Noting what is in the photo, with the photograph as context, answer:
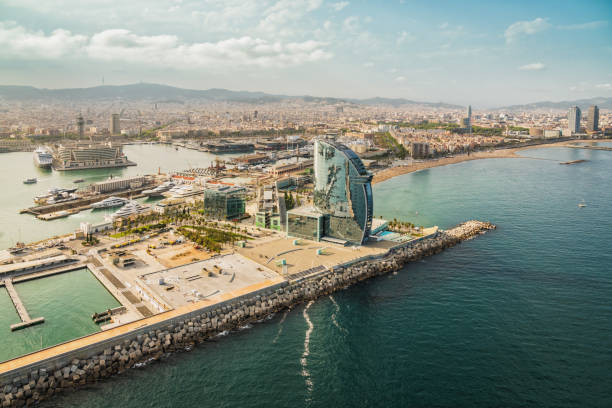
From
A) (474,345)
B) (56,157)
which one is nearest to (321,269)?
(474,345)

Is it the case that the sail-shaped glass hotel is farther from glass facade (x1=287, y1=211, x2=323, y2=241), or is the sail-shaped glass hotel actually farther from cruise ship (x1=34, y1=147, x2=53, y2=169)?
cruise ship (x1=34, y1=147, x2=53, y2=169)

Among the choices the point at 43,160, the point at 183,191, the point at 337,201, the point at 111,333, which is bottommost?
the point at 111,333

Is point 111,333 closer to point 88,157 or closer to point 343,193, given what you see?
point 343,193

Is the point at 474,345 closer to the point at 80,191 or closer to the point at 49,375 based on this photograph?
the point at 49,375

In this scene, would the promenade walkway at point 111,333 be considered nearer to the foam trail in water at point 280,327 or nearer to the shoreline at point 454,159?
the foam trail in water at point 280,327

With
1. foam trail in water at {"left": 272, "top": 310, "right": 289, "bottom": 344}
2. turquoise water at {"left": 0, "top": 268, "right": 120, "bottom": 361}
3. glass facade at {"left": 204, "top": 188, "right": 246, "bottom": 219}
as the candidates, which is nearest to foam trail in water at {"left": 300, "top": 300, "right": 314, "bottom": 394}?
foam trail in water at {"left": 272, "top": 310, "right": 289, "bottom": 344}

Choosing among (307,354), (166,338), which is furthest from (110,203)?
(307,354)
